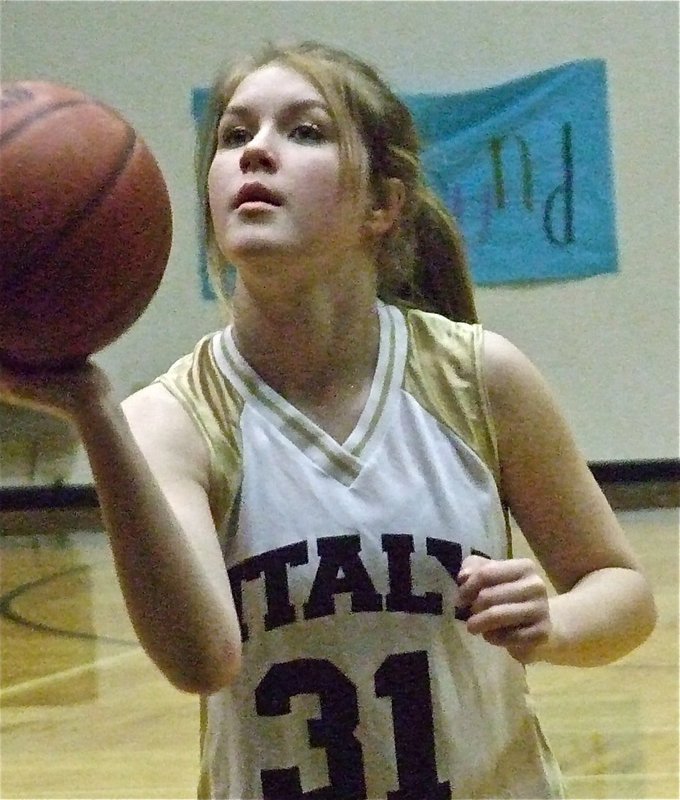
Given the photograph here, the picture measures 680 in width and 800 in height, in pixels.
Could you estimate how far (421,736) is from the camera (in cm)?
95

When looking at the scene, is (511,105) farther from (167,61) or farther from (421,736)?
(421,736)

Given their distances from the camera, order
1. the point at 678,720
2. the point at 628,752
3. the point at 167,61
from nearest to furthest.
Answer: the point at 628,752
the point at 678,720
the point at 167,61

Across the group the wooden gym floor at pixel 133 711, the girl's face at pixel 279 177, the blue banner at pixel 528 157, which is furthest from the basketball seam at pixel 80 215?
the blue banner at pixel 528 157

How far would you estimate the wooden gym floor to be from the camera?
1.85 metres

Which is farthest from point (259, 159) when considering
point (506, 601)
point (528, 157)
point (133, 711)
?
point (528, 157)

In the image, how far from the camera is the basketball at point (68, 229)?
2.38ft

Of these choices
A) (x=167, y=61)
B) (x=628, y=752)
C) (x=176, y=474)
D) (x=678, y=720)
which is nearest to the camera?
(x=176, y=474)

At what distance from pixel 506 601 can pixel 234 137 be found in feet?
1.47

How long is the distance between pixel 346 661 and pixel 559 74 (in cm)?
352

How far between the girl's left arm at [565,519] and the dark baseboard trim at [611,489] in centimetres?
312

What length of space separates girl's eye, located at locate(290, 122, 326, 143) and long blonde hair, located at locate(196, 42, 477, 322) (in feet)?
0.07

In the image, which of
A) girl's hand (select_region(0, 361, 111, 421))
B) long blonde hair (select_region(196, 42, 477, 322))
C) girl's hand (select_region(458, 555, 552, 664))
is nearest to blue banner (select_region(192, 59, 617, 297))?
long blonde hair (select_region(196, 42, 477, 322))

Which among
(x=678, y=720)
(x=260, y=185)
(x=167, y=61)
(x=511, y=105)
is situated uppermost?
(x=260, y=185)

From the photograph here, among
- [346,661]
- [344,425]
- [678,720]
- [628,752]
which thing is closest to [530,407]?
[344,425]
